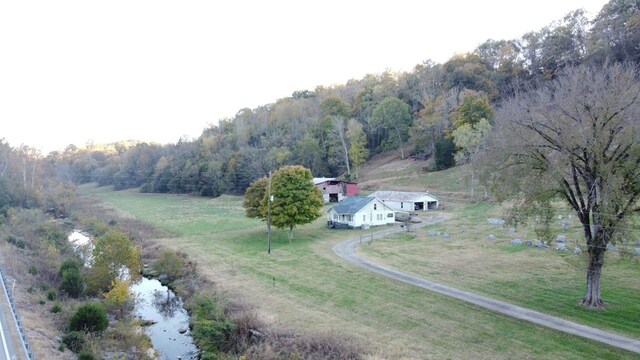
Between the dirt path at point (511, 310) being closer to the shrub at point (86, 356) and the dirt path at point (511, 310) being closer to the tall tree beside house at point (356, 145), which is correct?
the shrub at point (86, 356)

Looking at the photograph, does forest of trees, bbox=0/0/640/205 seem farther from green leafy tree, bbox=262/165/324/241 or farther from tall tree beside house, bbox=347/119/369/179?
green leafy tree, bbox=262/165/324/241

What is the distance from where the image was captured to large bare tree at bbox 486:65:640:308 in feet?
69.8

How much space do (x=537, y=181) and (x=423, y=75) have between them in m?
83.2

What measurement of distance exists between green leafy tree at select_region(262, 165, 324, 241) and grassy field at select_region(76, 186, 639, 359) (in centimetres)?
225

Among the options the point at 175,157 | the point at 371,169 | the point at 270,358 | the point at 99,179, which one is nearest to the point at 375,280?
the point at 270,358

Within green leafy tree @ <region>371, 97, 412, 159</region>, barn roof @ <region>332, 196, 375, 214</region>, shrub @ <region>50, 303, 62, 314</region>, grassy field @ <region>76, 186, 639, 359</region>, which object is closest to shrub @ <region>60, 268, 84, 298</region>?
shrub @ <region>50, 303, 62, 314</region>

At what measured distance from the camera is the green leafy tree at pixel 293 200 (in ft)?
149

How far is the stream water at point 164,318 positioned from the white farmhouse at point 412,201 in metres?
33.2

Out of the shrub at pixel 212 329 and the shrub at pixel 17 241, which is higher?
the shrub at pixel 17 241

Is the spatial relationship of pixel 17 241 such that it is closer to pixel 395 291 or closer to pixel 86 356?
pixel 86 356

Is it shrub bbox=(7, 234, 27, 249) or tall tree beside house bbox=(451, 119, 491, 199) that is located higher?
tall tree beside house bbox=(451, 119, 491, 199)

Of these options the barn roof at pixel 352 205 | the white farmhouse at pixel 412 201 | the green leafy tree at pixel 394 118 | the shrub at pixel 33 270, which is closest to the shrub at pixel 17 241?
the shrub at pixel 33 270

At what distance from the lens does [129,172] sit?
126688mm

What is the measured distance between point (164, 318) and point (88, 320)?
6.24 metres
